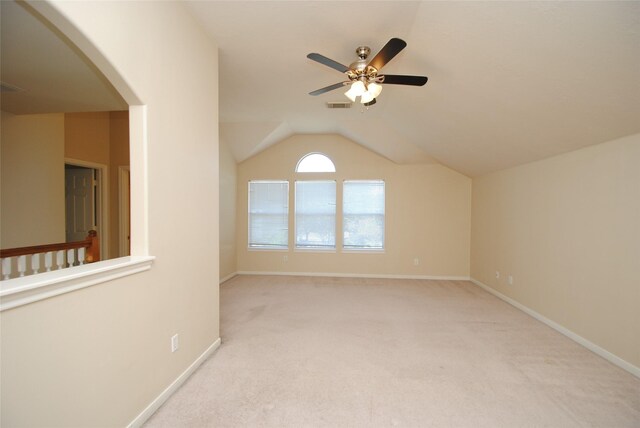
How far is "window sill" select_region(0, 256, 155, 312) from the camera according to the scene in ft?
3.57

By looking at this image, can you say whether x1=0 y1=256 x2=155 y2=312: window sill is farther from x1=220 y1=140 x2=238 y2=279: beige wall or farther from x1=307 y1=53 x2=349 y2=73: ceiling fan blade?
x1=220 y1=140 x2=238 y2=279: beige wall

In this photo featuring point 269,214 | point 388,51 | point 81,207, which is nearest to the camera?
point 388,51

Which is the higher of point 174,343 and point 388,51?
point 388,51

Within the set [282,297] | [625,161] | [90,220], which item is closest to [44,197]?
[90,220]

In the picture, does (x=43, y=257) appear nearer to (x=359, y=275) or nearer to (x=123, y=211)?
(x=123, y=211)

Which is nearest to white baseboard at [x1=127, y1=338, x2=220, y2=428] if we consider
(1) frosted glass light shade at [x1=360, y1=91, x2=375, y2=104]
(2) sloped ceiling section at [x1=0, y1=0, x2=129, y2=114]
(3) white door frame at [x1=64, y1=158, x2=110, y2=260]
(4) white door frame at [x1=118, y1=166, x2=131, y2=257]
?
(2) sloped ceiling section at [x1=0, y1=0, x2=129, y2=114]

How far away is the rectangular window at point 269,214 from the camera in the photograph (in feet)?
19.4

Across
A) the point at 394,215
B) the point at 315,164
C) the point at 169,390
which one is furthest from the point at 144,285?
the point at 394,215

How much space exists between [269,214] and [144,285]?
4.22 m

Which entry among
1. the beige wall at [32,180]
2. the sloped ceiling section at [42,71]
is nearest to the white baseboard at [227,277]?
the beige wall at [32,180]

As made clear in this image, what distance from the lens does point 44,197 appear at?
333 cm

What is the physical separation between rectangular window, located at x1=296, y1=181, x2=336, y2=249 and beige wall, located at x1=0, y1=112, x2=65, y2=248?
366 centimetres

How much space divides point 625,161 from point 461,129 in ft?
5.14

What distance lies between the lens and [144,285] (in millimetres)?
1760
